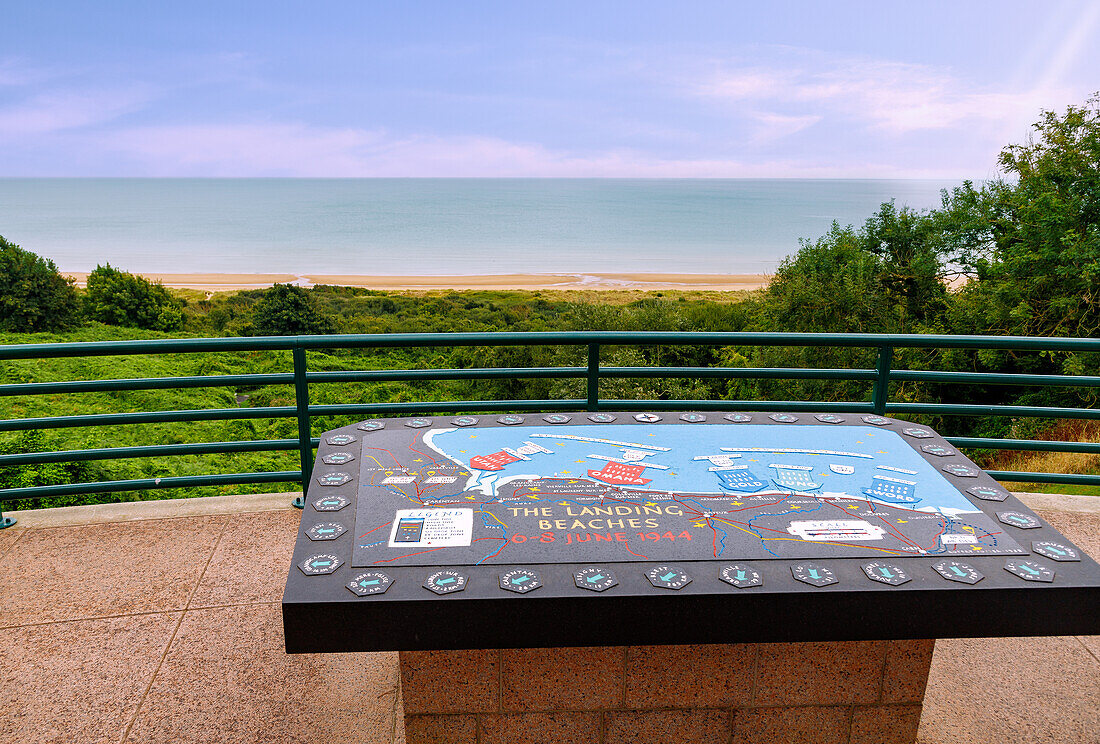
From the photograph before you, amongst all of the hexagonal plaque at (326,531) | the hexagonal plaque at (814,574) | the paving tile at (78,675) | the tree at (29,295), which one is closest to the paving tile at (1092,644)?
the hexagonal plaque at (814,574)

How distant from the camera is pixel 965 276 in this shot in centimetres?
1903

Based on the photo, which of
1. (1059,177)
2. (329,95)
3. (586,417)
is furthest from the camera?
(329,95)

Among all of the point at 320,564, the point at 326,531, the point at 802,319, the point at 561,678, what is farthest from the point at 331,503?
the point at 802,319

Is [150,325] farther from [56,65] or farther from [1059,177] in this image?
[56,65]

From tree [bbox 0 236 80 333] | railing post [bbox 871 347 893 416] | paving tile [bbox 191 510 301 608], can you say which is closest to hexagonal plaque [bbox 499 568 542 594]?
paving tile [bbox 191 510 301 608]

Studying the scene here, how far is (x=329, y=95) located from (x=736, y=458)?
9041 cm

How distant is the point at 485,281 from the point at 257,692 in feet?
157

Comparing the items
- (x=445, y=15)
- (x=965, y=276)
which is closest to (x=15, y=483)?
(x=965, y=276)

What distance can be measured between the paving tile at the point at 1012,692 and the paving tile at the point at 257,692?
1948 millimetres

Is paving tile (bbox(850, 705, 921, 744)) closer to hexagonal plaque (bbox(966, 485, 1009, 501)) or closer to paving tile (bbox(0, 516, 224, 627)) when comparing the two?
hexagonal plaque (bbox(966, 485, 1009, 501))

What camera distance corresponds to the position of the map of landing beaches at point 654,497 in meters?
1.94

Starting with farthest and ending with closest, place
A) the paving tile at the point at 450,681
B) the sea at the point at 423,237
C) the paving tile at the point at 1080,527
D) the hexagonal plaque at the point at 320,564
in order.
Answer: the sea at the point at 423,237 → the paving tile at the point at 1080,527 → the paving tile at the point at 450,681 → the hexagonal plaque at the point at 320,564

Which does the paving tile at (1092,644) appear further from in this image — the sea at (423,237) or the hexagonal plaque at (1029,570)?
the sea at (423,237)

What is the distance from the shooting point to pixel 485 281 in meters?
49.7
